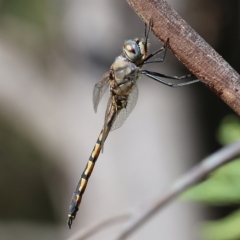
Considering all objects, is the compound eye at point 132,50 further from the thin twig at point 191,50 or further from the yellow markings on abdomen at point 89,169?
the thin twig at point 191,50

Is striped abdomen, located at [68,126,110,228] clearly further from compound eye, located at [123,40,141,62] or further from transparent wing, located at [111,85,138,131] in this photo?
compound eye, located at [123,40,141,62]

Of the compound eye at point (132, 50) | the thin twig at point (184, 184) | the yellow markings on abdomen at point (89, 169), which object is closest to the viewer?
the thin twig at point (184, 184)

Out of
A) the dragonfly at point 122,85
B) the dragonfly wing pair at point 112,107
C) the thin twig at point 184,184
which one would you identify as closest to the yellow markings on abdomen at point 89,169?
the dragonfly at point 122,85

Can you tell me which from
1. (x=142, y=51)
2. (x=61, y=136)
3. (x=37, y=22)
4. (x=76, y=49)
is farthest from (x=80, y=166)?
(x=142, y=51)

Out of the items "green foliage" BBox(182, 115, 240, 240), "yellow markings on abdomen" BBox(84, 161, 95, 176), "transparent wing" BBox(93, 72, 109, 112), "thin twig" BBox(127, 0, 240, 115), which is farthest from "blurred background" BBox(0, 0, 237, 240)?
"thin twig" BBox(127, 0, 240, 115)

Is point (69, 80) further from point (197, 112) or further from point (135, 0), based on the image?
point (135, 0)

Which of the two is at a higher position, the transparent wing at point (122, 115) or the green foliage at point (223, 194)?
the transparent wing at point (122, 115)
